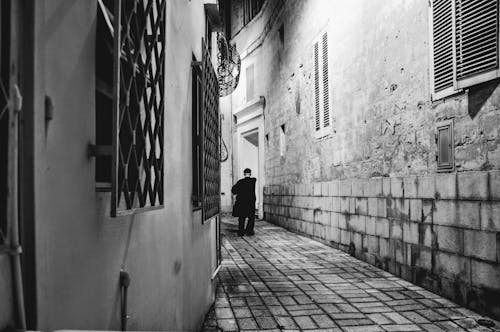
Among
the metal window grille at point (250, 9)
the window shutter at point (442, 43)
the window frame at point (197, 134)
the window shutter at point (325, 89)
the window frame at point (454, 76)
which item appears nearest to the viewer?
the window frame at point (197, 134)

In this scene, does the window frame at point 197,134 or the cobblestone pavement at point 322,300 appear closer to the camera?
the window frame at point 197,134

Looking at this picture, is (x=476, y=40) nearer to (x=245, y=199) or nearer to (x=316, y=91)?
(x=316, y=91)

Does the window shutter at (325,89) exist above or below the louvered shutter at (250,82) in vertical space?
below

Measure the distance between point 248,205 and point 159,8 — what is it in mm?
9539

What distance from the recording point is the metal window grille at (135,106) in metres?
1.58

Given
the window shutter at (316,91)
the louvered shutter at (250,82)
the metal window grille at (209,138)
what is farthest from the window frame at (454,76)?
the louvered shutter at (250,82)

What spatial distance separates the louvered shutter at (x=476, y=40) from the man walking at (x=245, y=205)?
24.4 feet

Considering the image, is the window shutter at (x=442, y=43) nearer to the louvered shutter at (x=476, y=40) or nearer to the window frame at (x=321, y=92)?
the louvered shutter at (x=476, y=40)

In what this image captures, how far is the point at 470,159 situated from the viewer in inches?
191

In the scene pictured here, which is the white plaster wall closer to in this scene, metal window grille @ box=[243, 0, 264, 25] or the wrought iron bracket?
the wrought iron bracket

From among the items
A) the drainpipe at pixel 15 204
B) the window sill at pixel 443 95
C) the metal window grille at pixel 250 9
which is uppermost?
the metal window grille at pixel 250 9

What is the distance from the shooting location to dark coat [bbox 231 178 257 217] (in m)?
11.7

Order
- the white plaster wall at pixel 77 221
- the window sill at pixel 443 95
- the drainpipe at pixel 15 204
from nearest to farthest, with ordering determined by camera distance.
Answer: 1. the drainpipe at pixel 15 204
2. the white plaster wall at pixel 77 221
3. the window sill at pixel 443 95

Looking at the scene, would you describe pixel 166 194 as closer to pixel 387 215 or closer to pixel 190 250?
pixel 190 250
